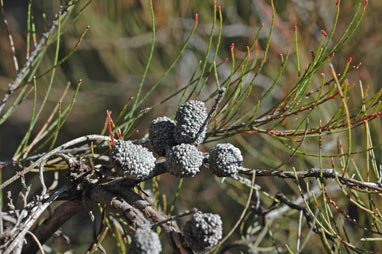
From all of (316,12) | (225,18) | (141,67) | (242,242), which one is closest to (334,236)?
(242,242)

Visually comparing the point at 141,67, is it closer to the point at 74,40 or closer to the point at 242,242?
the point at 74,40

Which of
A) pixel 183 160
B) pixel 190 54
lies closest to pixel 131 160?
pixel 183 160

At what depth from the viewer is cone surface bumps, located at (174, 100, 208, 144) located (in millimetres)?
445

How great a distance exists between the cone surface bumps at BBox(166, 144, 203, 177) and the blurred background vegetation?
54cm

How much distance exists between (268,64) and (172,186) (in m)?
0.65

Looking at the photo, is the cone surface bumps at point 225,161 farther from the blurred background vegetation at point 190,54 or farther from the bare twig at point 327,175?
the blurred background vegetation at point 190,54

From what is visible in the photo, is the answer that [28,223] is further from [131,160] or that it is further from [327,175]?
[327,175]

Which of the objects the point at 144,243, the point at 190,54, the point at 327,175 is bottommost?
the point at 144,243

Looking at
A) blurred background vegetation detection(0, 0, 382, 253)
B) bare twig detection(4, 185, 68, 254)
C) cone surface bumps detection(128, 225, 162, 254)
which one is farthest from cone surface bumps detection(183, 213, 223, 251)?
blurred background vegetation detection(0, 0, 382, 253)

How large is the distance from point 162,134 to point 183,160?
51 mm

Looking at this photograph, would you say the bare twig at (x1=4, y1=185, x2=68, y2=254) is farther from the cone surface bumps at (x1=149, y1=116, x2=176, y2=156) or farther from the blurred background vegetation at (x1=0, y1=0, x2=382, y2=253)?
the blurred background vegetation at (x1=0, y1=0, x2=382, y2=253)

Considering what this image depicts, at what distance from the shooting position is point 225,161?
0.43 meters

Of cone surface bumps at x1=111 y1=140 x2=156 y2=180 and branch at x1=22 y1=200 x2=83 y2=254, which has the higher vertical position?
cone surface bumps at x1=111 y1=140 x2=156 y2=180

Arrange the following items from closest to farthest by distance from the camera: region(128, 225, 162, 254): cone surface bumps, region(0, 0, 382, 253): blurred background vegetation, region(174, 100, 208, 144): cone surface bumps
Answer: region(128, 225, 162, 254): cone surface bumps → region(174, 100, 208, 144): cone surface bumps → region(0, 0, 382, 253): blurred background vegetation
